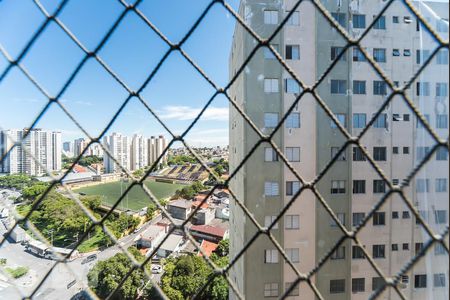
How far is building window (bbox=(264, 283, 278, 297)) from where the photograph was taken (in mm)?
2988

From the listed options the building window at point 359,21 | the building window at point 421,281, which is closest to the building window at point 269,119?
the building window at point 359,21

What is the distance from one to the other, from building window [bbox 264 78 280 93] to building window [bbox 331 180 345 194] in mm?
1480

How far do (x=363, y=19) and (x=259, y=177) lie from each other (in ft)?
7.87

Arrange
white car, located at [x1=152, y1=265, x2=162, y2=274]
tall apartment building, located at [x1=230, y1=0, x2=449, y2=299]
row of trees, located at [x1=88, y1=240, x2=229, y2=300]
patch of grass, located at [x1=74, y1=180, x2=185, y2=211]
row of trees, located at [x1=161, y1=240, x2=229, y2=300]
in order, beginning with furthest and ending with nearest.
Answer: patch of grass, located at [x1=74, y1=180, x2=185, y2=211]
white car, located at [x1=152, y1=265, x2=162, y2=274]
row of trees, located at [x1=161, y1=240, x2=229, y2=300]
row of trees, located at [x1=88, y1=240, x2=229, y2=300]
tall apartment building, located at [x1=230, y1=0, x2=449, y2=299]

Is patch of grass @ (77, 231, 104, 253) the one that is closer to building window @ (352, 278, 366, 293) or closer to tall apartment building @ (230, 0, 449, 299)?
tall apartment building @ (230, 0, 449, 299)

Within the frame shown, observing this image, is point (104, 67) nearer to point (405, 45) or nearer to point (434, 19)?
point (434, 19)

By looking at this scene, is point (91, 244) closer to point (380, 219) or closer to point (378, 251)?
point (378, 251)

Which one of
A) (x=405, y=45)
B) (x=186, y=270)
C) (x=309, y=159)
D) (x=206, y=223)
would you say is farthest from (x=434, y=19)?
(x=206, y=223)

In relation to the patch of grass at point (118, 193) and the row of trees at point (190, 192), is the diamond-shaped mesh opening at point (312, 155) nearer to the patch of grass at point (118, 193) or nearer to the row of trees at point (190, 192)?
the patch of grass at point (118, 193)

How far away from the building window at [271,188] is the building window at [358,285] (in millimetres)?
1618

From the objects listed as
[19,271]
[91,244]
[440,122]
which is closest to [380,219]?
[440,122]

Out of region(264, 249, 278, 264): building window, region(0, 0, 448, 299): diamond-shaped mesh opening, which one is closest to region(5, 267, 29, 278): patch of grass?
region(0, 0, 448, 299): diamond-shaped mesh opening

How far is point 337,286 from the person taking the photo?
10.1 feet

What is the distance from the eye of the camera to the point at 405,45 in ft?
8.90
